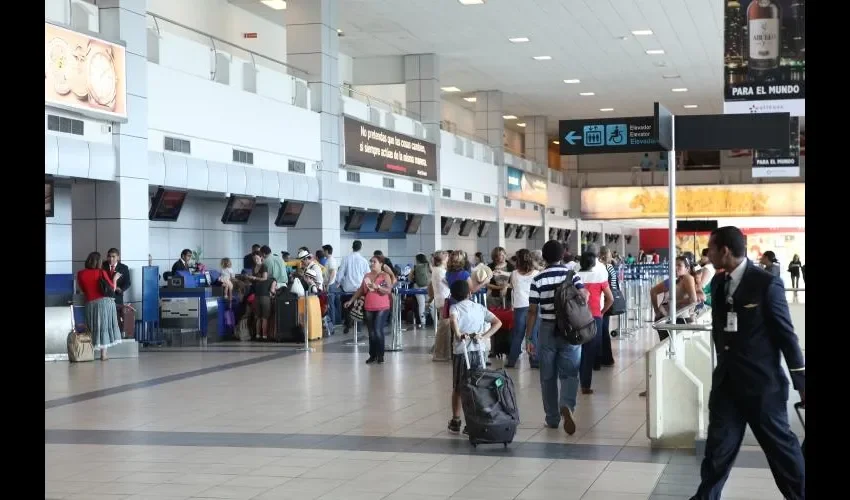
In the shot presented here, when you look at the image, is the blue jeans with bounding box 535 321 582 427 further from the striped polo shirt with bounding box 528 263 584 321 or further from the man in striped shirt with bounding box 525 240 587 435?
the striped polo shirt with bounding box 528 263 584 321

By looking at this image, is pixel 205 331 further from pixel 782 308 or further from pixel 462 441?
pixel 782 308

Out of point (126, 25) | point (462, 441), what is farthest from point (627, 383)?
point (126, 25)

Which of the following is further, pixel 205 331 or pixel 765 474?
pixel 205 331

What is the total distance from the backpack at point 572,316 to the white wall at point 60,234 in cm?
1198

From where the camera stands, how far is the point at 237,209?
21312 mm

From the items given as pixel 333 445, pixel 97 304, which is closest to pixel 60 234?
pixel 97 304

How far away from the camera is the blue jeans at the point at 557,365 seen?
28.7ft

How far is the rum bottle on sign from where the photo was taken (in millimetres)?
11820

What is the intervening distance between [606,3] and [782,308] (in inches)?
800

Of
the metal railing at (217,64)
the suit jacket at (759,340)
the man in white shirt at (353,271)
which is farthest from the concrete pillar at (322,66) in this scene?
the suit jacket at (759,340)

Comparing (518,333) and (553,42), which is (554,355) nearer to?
(518,333)

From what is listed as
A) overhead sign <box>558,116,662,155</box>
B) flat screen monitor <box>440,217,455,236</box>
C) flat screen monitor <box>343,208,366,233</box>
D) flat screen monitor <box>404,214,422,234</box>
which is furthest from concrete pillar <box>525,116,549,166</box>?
overhead sign <box>558,116,662,155</box>

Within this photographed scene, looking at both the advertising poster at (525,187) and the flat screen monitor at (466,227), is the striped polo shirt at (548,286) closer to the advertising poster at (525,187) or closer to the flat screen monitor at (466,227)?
the flat screen monitor at (466,227)
